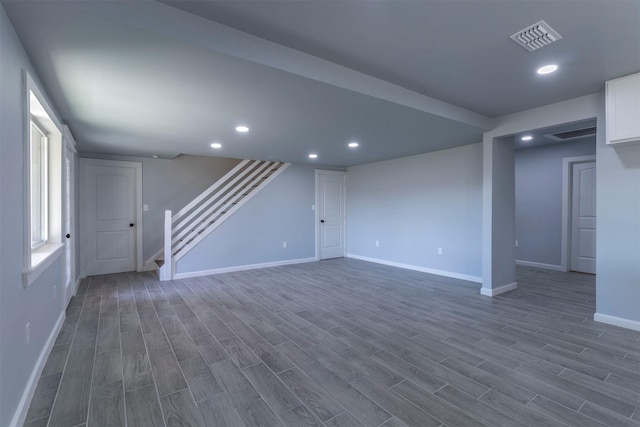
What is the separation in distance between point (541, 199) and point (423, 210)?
2532mm

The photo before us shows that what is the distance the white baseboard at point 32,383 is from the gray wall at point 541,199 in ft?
24.5

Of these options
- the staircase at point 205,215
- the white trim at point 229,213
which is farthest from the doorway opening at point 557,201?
the staircase at point 205,215

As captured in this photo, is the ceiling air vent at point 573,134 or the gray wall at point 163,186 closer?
the ceiling air vent at point 573,134

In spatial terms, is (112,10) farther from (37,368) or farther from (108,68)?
(37,368)

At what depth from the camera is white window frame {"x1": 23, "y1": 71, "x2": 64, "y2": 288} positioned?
76.9 inches

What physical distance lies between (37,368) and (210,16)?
8.95 ft

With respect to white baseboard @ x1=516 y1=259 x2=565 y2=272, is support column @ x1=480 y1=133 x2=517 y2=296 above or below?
above

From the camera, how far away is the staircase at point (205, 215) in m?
4.98

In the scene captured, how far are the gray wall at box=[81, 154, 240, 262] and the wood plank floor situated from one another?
2.00m

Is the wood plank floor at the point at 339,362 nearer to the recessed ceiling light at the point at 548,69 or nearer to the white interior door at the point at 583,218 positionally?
the white interior door at the point at 583,218

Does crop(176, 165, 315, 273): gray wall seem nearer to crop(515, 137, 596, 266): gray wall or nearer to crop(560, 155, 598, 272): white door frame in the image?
crop(515, 137, 596, 266): gray wall

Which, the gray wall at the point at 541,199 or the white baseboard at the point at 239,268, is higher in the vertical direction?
the gray wall at the point at 541,199

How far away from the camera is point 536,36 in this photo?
1989 millimetres

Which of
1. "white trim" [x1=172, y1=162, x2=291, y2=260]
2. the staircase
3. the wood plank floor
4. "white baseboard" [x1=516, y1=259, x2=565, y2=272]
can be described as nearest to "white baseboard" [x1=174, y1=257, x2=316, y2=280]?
the staircase
